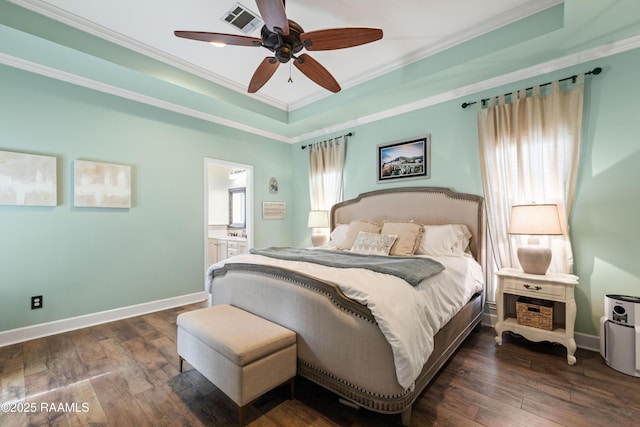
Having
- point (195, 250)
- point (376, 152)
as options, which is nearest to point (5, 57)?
point (195, 250)

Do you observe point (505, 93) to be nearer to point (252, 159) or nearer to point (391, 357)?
point (391, 357)

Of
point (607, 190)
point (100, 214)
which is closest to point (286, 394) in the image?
point (100, 214)

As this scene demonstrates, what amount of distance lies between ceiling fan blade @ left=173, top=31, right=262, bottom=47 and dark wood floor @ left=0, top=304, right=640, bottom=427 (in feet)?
8.13

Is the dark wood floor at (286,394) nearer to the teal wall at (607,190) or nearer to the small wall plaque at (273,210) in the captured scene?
the teal wall at (607,190)

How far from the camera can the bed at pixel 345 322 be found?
1.44 meters

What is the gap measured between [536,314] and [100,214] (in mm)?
4560

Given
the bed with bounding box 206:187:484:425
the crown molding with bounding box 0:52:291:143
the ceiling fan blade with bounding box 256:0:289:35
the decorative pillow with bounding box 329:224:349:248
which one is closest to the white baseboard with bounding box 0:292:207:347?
the bed with bounding box 206:187:484:425

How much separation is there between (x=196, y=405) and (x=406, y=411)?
4.18ft

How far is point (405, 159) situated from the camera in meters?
3.69

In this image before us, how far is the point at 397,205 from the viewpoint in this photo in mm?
3662

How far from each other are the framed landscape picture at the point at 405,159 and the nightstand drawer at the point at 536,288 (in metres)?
1.55

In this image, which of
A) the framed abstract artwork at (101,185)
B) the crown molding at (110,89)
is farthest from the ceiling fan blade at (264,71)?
the framed abstract artwork at (101,185)

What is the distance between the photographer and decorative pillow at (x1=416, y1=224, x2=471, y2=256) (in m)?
2.90

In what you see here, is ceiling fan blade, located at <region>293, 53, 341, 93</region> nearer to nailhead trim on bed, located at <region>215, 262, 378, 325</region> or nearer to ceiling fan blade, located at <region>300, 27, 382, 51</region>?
ceiling fan blade, located at <region>300, 27, 382, 51</region>
